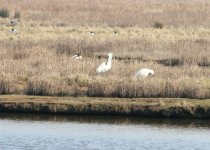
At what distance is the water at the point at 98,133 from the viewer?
1455 cm

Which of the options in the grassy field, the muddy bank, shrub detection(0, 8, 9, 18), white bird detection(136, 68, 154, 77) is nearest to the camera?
the muddy bank

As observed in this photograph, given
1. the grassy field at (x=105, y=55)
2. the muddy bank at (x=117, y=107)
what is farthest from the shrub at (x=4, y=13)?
the muddy bank at (x=117, y=107)

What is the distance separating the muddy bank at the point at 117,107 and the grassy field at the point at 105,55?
0.78 metres

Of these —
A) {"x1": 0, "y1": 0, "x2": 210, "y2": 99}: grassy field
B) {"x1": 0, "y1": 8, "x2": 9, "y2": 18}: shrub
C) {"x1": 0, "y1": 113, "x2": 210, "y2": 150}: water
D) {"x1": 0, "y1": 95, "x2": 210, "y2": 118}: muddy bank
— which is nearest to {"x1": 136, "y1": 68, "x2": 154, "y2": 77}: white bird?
{"x1": 0, "y1": 0, "x2": 210, "y2": 99}: grassy field

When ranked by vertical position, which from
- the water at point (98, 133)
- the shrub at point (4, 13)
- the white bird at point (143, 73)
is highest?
the shrub at point (4, 13)

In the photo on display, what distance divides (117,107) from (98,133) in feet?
6.15

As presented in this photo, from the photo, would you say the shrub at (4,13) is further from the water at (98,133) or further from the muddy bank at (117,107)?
the water at (98,133)

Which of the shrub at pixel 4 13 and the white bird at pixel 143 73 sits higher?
the shrub at pixel 4 13

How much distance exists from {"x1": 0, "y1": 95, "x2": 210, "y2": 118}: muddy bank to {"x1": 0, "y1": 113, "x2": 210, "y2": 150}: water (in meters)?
0.23

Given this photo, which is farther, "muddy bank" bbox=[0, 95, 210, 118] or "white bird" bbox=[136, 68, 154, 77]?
"white bird" bbox=[136, 68, 154, 77]

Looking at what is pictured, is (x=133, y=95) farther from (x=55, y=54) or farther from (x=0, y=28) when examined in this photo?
(x=0, y=28)

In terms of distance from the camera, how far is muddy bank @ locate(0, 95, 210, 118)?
1725 cm

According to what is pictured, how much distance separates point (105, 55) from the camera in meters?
25.8

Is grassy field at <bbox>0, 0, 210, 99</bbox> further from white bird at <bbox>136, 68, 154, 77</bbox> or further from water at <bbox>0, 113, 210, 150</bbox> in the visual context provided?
water at <bbox>0, 113, 210, 150</bbox>
